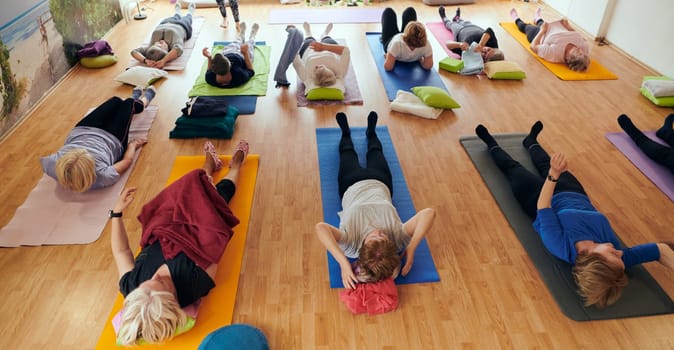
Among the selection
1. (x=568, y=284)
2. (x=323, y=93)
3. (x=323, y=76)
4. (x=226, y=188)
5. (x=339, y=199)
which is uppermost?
(x=323, y=76)

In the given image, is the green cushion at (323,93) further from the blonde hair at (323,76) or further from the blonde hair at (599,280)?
the blonde hair at (599,280)

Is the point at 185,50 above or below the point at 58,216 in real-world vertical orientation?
above

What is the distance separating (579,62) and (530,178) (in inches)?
98.8

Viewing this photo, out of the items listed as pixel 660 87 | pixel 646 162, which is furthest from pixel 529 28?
pixel 646 162

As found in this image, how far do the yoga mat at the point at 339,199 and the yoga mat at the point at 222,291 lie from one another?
541 mm

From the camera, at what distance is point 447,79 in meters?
4.71

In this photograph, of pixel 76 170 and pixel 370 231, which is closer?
pixel 370 231

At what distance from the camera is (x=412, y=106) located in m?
4.04

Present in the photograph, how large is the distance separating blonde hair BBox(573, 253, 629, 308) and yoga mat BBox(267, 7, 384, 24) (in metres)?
4.66

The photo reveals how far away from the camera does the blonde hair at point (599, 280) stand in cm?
222

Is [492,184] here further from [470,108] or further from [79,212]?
[79,212]

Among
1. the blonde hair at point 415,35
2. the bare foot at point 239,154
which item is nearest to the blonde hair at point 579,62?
the blonde hair at point 415,35

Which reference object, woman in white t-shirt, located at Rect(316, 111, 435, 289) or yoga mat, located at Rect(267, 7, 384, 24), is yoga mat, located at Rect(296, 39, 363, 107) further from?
yoga mat, located at Rect(267, 7, 384, 24)

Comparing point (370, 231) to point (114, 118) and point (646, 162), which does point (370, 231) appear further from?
point (646, 162)
